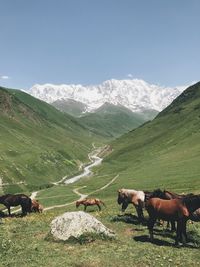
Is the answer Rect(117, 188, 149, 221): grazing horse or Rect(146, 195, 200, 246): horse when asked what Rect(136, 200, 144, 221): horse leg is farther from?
Rect(146, 195, 200, 246): horse

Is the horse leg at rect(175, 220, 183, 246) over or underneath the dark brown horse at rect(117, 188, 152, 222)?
underneath

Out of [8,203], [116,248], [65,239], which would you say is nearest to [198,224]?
[116,248]

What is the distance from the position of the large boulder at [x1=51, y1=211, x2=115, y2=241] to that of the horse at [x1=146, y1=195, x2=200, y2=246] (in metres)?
3.56

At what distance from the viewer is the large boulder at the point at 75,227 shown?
1123 inches

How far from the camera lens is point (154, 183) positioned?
9700cm

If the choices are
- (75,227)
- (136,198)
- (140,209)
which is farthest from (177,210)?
(136,198)

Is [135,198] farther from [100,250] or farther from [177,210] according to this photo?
[100,250]

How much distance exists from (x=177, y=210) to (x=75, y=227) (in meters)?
7.42

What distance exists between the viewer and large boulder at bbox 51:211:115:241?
28516mm

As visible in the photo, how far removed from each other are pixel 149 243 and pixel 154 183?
69.4 meters

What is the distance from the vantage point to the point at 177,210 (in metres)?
28.1

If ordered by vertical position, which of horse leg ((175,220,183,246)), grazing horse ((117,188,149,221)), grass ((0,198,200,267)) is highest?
grazing horse ((117,188,149,221))

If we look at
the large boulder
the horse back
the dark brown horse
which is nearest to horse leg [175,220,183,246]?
the horse back

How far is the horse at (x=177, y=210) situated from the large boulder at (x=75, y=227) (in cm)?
356
